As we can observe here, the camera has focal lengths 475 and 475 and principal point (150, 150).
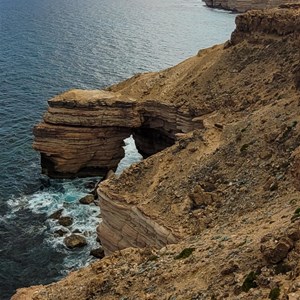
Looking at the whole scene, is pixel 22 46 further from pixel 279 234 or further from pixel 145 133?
pixel 279 234

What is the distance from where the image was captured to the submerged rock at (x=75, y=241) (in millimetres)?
52144

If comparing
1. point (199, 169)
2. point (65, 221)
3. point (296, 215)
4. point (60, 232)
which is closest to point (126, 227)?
point (199, 169)

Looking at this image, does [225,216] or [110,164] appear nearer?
[225,216]

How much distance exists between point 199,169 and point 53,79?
71.1 metres

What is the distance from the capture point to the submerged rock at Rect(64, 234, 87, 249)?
171 ft

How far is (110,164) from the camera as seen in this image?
69500 millimetres

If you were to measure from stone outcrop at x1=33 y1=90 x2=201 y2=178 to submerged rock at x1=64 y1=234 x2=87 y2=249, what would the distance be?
645 inches

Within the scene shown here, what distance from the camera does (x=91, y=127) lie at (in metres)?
65.5

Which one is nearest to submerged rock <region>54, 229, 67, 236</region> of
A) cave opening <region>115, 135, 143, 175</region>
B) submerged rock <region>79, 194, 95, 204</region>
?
submerged rock <region>79, 194, 95, 204</region>

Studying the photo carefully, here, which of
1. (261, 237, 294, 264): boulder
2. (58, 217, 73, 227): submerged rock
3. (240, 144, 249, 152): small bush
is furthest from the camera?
(58, 217, 73, 227): submerged rock

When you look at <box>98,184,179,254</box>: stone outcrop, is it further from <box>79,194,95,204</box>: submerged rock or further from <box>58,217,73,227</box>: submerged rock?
<box>79,194,95,204</box>: submerged rock

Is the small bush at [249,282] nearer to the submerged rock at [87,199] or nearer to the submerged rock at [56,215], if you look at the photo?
the submerged rock at [56,215]

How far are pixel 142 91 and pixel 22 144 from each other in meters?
23.1

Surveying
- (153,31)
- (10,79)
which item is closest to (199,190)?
(10,79)
